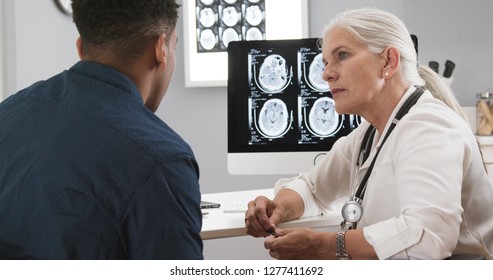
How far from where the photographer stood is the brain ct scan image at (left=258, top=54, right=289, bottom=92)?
1764mm

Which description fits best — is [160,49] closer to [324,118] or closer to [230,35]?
[324,118]

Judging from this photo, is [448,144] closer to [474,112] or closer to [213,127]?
[474,112]

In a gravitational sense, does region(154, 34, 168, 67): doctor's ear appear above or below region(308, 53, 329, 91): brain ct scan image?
above

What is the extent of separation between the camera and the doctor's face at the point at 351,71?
4.22 ft

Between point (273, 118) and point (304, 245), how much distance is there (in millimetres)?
625

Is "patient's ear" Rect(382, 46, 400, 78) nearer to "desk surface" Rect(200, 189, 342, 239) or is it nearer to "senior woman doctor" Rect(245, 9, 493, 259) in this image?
"senior woman doctor" Rect(245, 9, 493, 259)

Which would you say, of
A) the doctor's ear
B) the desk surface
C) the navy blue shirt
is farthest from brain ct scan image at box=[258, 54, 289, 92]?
the navy blue shirt

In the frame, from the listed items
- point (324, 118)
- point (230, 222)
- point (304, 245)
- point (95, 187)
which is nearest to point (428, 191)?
point (304, 245)

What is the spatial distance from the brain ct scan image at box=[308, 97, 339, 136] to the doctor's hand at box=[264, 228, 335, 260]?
22.8 inches

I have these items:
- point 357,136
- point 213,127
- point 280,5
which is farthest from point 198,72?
point 357,136

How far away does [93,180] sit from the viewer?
2.27 feet

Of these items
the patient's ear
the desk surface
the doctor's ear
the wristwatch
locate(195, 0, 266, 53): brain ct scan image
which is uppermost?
locate(195, 0, 266, 53): brain ct scan image

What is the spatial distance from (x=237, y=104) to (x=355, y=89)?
20.9 inches
